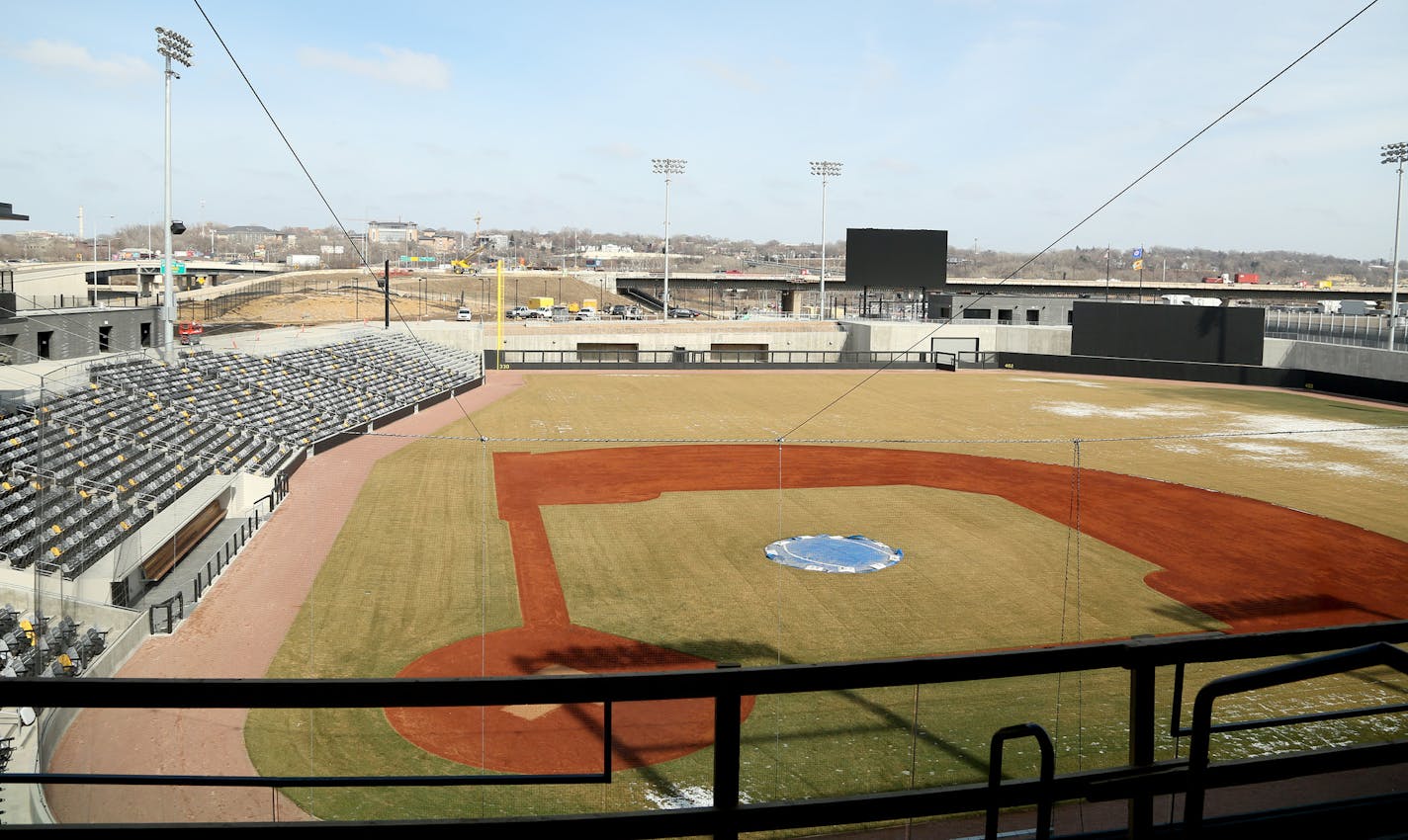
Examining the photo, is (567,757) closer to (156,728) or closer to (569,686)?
(156,728)

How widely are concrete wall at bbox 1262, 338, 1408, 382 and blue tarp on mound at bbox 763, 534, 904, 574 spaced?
38.8 m

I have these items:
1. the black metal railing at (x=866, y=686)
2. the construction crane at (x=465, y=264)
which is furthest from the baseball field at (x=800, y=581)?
the construction crane at (x=465, y=264)

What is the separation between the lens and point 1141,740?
9.36 ft

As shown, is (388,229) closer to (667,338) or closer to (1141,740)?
(667,338)

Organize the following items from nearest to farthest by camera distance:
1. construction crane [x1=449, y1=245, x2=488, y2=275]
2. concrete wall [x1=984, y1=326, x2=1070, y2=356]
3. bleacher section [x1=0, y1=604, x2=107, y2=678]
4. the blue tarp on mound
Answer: bleacher section [x1=0, y1=604, x2=107, y2=678] → the blue tarp on mound → concrete wall [x1=984, y1=326, x2=1070, y2=356] → construction crane [x1=449, y1=245, x2=488, y2=275]

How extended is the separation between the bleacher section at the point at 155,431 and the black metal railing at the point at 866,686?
12.9 m

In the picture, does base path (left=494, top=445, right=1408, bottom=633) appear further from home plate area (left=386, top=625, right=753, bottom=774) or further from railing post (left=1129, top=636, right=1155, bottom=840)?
railing post (left=1129, top=636, right=1155, bottom=840)

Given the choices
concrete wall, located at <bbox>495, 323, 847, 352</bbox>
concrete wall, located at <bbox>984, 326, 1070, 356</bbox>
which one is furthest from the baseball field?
concrete wall, located at <bbox>984, 326, 1070, 356</bbox>

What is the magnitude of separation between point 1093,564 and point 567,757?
1308cm

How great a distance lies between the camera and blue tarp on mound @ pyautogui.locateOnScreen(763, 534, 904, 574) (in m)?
20.4

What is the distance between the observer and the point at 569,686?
2.45m

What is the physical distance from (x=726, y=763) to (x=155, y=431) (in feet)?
84.6

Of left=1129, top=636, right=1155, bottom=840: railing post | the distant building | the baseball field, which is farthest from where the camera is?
the distant building

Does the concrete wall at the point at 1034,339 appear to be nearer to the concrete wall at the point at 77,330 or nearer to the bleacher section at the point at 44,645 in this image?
the concrete wall at the point at 77,330
